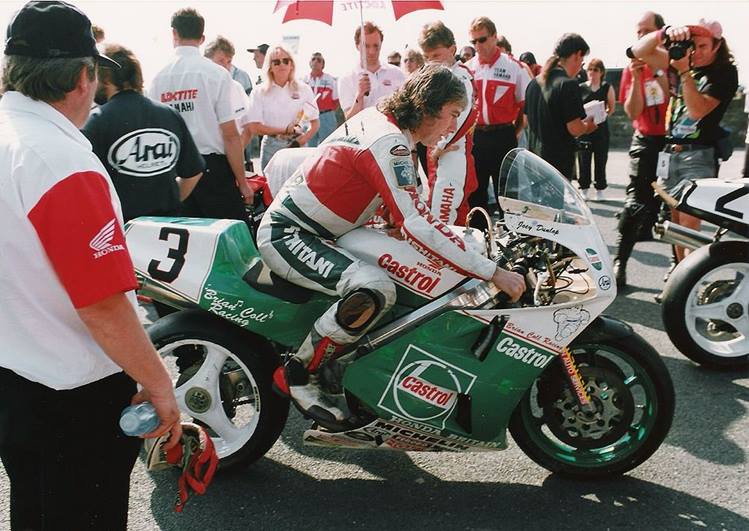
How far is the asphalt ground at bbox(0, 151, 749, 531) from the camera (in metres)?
3.01

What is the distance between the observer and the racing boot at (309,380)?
312cm

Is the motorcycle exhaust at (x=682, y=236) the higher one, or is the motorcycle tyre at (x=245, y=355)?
the motorcycle exhaust at (x=682, y=236)

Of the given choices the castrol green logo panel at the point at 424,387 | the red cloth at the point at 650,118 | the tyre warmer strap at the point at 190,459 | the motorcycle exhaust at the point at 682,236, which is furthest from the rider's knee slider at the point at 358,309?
the red cloth at the point at 650,118

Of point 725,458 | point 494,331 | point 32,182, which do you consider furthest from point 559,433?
point 32,182

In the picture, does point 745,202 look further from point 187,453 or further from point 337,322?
point 187,453

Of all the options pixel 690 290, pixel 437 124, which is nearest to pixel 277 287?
pixel 437 124

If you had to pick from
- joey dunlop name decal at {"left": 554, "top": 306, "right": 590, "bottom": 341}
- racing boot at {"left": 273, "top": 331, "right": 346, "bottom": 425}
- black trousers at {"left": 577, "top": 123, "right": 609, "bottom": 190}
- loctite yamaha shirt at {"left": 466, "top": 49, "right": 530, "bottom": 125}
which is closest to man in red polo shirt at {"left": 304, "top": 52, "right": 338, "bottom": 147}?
black trousers at {"left": 577, "top": 123, "right": 609, "bottom": 190}

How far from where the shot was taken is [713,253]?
4.39m

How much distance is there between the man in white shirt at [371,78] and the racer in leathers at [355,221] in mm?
4267

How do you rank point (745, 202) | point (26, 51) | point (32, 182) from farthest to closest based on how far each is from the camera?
point (745, 202) → point (26, 51) → point (32, 182)

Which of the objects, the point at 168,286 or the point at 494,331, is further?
the point at 168,286

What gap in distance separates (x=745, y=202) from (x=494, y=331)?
215cm

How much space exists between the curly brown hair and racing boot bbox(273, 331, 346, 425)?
95cm

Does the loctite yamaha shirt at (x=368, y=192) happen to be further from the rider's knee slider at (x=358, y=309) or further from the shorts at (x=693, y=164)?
the shorts at (x=693, y=164)
